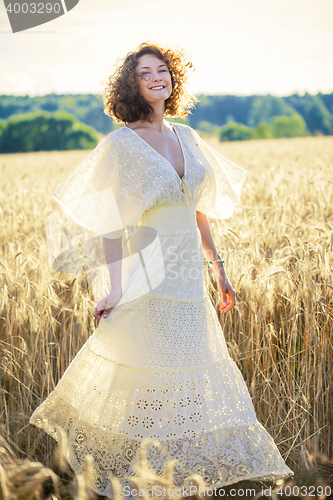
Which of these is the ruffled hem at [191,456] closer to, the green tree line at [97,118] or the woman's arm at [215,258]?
the woman's arm at [215,258]

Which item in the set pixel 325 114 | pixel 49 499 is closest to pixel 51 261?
pixel 49 499

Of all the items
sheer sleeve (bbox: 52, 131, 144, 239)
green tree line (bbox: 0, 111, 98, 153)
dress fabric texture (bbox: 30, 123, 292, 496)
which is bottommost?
dress fabric texture (bbox: 30, 123, 292, 496)

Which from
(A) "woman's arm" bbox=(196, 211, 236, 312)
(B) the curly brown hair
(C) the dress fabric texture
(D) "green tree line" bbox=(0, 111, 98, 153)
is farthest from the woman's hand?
(D) "green tree line" bbox=(0, 111, 98, 153)

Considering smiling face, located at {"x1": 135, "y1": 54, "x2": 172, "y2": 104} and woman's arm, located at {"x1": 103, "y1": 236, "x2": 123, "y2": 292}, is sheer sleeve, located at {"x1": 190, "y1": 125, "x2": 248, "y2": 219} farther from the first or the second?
woman's arm, located at {"x1": 103, "y1": 236, "x2": 123, "y2": 292}

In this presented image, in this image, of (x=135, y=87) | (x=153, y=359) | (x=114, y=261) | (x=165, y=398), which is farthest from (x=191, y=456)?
(x=135, y=87)

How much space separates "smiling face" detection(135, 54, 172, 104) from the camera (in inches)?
70.0

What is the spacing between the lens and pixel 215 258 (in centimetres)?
197

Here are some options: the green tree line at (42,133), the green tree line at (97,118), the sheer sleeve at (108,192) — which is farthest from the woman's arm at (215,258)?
the green tree line at (42,133)

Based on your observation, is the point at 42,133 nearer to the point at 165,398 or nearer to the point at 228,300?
the point at 228,300

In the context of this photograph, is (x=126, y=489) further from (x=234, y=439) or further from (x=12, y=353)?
(x=12, y=353)

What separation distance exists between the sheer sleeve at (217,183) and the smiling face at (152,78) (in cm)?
25

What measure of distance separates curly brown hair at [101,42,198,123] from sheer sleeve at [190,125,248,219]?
0.23 m

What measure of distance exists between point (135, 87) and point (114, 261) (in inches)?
29.1

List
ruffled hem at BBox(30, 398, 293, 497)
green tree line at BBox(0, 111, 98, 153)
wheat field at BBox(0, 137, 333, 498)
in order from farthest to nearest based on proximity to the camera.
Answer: green tree line at BBox(0, 111, 98, 153)
wheat field at BBox(0, 137, 333, 498)
ruffled hem at BBox(30, 398, 293, 497)
